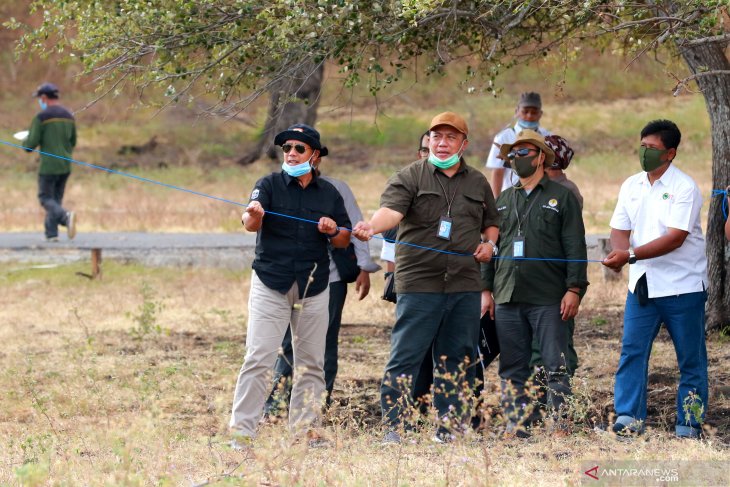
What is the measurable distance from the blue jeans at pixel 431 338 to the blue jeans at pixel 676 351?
35.3 inches

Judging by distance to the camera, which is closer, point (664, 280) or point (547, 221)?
point (664, 280)

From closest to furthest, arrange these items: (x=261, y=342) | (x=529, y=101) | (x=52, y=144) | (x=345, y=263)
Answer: (x=261, y=342) → (x=345, y=263) → (x=529, y=101) → (x=52, y=144)

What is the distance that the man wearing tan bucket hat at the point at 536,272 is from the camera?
709 centimetres

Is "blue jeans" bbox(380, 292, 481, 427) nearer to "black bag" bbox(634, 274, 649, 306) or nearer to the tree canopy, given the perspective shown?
"black bag" bbox(634, 274, 649, 306)

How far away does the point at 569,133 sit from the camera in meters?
32.0

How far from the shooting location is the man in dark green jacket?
15180 mm

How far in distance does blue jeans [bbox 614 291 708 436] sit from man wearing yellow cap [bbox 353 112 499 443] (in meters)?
0.89

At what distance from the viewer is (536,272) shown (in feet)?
23.3

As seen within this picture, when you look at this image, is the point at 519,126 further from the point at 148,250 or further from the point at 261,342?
the point at 148,250

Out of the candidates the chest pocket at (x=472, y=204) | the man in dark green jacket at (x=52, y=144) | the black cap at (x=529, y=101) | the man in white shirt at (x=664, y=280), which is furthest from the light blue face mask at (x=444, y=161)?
the man in dark green jacket at (x=52, y=144)

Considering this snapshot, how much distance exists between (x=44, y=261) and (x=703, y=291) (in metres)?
10.1

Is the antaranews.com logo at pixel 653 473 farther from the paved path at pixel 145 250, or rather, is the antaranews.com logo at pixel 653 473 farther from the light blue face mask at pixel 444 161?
the paved path at pixel 145 250

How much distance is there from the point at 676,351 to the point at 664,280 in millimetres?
411

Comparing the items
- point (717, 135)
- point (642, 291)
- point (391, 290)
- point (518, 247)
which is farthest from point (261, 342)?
point (717, 135)
